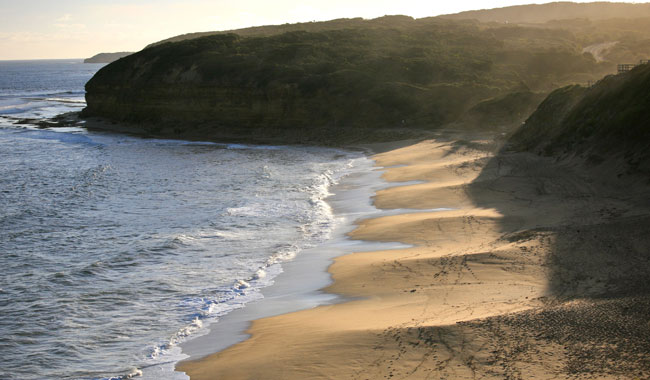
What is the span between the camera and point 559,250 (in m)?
12.6

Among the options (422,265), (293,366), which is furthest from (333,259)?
(293,366)

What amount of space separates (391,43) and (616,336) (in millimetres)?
57551

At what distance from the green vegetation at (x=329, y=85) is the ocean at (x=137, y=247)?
9849 mm

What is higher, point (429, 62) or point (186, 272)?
point (429, 62)

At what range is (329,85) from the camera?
46.9m

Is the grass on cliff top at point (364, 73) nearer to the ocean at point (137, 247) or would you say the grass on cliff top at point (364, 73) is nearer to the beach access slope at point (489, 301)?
the ocean at point (137, 247)

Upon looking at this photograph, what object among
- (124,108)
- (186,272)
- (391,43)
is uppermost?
(391,43)

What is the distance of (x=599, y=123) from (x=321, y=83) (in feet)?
90.0

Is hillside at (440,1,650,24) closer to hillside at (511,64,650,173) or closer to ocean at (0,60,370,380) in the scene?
hillside at (511,64,650,173)

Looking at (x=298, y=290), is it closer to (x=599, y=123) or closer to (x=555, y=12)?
(x=599, y=123)

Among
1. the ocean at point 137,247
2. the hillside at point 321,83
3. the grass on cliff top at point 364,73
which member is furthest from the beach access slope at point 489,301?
the grass on cliff top at point 364,73

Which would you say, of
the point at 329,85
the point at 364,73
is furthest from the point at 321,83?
the point at 364,73

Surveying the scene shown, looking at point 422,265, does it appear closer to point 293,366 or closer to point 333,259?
point 333,259

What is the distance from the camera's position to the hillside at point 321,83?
142 ft
